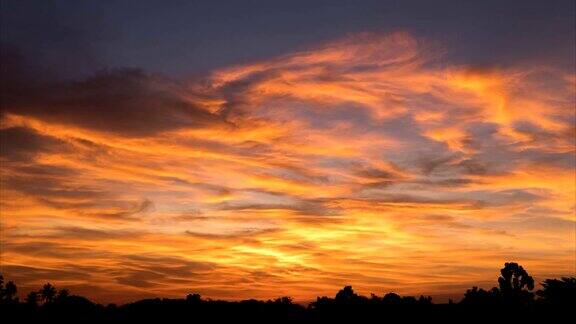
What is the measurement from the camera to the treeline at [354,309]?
42256 mm

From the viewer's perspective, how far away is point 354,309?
4997cm

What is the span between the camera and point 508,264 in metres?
53.1

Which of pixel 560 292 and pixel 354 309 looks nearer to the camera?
pixel 560 292

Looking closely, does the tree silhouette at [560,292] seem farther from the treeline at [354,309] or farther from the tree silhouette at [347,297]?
the tree silhouette at [347,297]

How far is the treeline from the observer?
4226 centimetres

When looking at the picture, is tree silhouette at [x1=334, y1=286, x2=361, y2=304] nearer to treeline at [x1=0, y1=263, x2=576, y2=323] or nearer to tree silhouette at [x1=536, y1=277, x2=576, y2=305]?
treeline at [x1=0, y1=263, x2=576, y2=323]

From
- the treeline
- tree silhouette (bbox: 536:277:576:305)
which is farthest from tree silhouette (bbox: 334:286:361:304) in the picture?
tree silhouette (bbox: 536:277:576:305)

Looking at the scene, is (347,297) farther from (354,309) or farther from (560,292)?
(560,292)

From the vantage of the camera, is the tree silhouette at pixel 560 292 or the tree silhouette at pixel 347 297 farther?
the tree silhouette at pixel 347 297

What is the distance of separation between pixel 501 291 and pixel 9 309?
158ft

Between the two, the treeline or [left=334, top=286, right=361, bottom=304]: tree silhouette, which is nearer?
the treeline

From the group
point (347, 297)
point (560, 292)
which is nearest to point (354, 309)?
point (347, 297)

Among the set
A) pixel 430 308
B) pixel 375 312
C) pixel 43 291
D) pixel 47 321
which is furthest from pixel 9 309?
pixel 43 291

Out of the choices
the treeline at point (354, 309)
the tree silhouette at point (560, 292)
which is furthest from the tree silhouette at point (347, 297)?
the tree silhouette at point (560, 292)
